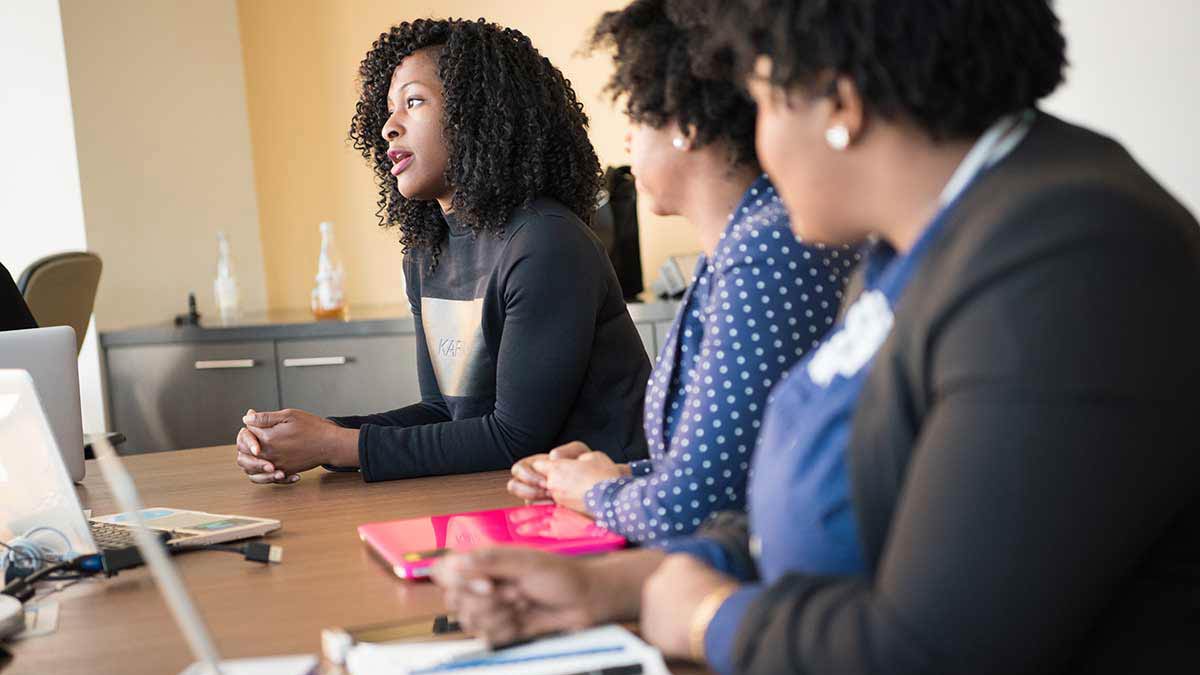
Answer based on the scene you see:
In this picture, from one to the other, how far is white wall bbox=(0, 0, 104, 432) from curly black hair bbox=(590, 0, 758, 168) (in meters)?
3.25

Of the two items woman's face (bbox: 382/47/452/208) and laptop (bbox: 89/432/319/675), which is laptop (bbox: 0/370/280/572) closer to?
laptop (bbox: 89/432/319/675)

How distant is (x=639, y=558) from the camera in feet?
3.55

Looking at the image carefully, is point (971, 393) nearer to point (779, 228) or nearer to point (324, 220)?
point (779, 228)

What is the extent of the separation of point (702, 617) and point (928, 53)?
411 mm

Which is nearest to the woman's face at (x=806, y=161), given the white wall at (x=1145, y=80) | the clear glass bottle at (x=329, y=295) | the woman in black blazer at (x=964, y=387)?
the woman in black blazer at (x=964, y=387)

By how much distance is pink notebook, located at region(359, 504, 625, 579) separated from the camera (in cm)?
129

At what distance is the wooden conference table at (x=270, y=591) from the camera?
109cm

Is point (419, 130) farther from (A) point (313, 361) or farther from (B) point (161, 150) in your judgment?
(B) point (161, 150)

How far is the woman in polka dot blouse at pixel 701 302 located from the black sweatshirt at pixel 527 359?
289 mm

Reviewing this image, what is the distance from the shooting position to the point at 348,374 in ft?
12.9

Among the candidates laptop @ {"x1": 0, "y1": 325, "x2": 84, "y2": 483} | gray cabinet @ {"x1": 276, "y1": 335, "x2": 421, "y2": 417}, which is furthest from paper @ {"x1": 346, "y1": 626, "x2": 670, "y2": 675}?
gray cabinet @ {"x1": 276, "y1": 335, "x2": 421, "y2": 417}

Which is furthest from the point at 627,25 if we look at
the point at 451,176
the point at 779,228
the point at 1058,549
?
the point at 1058,549

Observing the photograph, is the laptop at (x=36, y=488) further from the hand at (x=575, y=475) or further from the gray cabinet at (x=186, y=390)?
the gray cabinet at (x=186, y=390)

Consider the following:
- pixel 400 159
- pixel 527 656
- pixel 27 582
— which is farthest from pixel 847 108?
pixel 400 159
